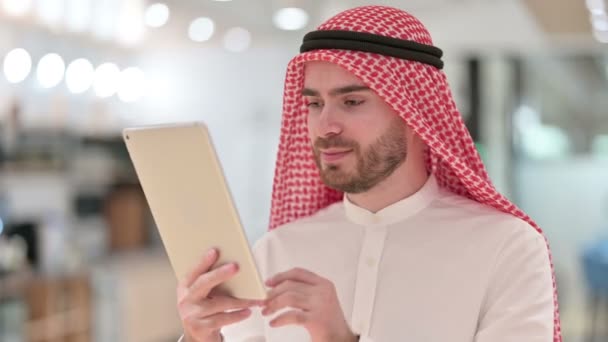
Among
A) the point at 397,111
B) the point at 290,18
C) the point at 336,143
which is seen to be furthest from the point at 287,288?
the point at 290,18

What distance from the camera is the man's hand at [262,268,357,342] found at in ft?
4.70

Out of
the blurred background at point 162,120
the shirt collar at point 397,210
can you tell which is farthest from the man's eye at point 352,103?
the blurred background at point 162,120

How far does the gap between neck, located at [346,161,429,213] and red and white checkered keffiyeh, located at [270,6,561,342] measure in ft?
0.23

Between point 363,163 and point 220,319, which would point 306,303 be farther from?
point 363,163

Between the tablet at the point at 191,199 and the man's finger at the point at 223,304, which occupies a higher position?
the tablet at the point at 191,199

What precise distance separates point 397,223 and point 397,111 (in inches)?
10.3

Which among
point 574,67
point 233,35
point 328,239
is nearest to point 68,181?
point 233,35

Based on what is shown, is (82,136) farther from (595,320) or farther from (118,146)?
(595,320)

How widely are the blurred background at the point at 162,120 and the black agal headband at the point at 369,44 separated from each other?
13.2 feet

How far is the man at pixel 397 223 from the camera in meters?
1.66

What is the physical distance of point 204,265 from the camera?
4.83 feet

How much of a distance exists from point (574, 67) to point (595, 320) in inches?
85.4

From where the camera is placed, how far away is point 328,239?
1913 mm

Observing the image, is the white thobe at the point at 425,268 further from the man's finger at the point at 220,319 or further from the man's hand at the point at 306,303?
the man's finger at the point at 220,319
